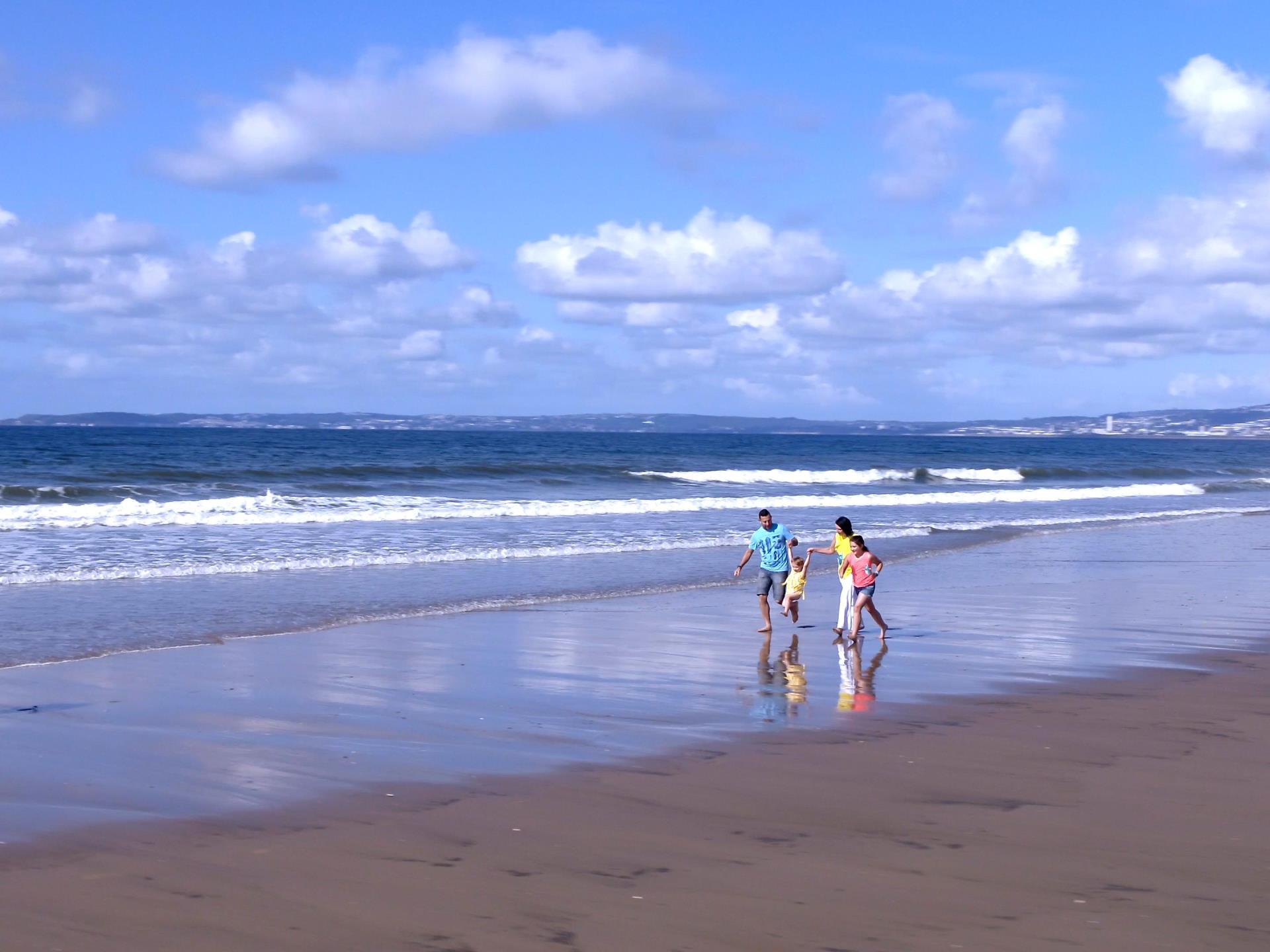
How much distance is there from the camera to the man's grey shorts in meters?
13.6

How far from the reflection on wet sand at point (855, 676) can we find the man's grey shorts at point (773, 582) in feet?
3.88

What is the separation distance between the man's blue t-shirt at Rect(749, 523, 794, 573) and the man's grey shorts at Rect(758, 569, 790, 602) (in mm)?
39

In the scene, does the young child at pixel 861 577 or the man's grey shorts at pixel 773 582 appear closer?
the young child at pixel 861 577

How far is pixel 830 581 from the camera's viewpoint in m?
19.2

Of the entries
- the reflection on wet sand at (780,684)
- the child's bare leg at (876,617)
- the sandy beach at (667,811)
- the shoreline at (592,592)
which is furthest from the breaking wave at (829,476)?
the sandy beach at (667,811)

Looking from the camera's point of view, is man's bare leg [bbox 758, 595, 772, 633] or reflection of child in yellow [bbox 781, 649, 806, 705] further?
man's bare leg [bbox 758, 595, 772, 633]

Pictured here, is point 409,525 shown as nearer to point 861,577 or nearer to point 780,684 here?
point 861,577

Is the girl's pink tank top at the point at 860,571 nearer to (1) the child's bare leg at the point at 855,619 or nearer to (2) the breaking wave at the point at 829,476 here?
(1) the child's bare leg at the point at 855,619

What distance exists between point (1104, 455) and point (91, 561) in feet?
305

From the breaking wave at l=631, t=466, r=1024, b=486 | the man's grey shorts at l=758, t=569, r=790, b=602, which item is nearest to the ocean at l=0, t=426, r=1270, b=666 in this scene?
the breaking wave at l=631, t=466, r=1024, b=486

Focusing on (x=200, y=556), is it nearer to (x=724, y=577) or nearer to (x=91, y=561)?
(x=91, y=561)

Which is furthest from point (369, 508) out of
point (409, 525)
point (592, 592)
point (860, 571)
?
point (860, 571)

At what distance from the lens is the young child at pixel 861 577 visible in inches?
493

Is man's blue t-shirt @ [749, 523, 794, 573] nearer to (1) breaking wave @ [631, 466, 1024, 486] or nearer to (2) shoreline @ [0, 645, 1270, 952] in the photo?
(2) shoreline @ [0, 645, 1270, 952]
